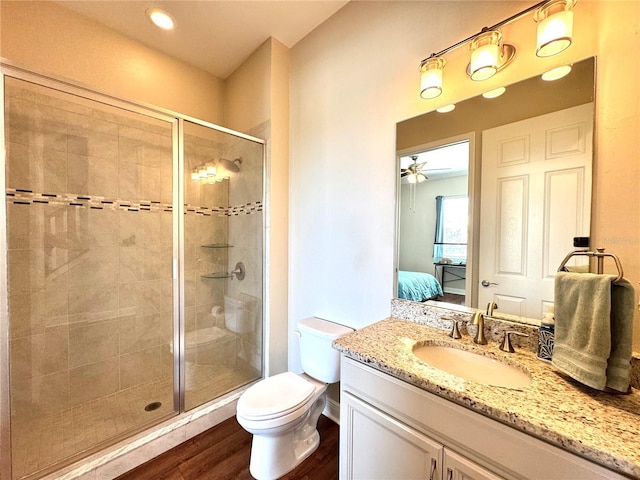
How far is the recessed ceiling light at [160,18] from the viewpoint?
5.87ft

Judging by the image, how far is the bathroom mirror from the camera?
1.01m

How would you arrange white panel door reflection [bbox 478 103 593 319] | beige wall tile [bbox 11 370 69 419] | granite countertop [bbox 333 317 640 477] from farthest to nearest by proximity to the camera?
beige wall tile [bbox 11 370 69 419] < white panel door reflection [bbox 478 103 593 319] < granite countertop [bbox 333 317 640 477]

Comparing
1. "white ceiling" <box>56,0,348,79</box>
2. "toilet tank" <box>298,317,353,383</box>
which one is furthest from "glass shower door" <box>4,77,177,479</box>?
"toilet tank" <box>298,317,353,383</box>

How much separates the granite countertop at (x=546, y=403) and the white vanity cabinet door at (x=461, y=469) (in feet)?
0.57

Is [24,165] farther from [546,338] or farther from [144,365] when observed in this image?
[546,338]

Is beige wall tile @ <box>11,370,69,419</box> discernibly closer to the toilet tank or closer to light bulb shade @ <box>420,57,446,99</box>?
the toilet tank

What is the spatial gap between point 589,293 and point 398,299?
790mm

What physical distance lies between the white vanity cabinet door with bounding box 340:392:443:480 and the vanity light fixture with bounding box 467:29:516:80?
1436 millimetres

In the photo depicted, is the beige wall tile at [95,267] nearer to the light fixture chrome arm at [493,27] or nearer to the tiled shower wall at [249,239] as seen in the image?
the tiled shower wall at [249,239]

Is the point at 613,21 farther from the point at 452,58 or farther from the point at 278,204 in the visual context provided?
the point at 278,204

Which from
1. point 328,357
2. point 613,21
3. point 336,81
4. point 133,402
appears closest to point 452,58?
point 613,21

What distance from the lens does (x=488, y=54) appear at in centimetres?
110

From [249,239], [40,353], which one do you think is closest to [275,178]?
[249,239]

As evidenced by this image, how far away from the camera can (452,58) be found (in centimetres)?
129
